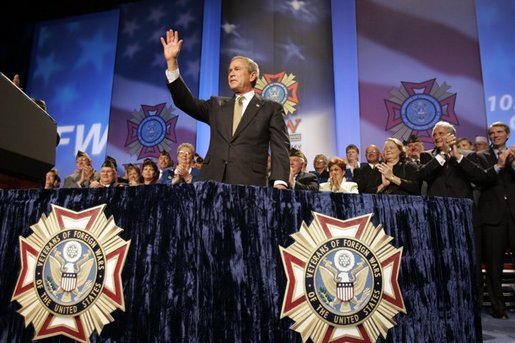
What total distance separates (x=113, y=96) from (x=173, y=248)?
17.3 ft

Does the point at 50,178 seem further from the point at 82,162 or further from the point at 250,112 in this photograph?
the point at 250,112

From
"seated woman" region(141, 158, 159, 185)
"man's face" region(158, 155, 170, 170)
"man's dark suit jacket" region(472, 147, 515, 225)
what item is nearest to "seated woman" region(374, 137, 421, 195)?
"man's dark suit jacket" region(472, 147, 515, 225)

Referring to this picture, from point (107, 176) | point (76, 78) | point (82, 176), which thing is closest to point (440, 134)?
point (107, 176)

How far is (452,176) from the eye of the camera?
249 cm

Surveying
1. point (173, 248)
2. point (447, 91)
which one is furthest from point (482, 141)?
point (173, 248)

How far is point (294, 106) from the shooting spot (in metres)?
5.18

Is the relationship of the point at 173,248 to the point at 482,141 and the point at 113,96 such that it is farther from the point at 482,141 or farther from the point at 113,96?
the point at 113,96

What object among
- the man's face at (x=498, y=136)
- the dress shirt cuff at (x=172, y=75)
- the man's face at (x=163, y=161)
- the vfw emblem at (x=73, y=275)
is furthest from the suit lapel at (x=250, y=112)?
the man's face at (x=163, y=161)

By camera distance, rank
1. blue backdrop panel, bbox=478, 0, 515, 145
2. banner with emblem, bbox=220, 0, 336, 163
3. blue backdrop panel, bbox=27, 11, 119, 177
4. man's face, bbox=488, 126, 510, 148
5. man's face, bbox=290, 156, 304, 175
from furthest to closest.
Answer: blue backdrop panel, bbox=27, 11, 119, 177 → banner with emblem, bbox=220, 0, 336, 163 → blue backdrop panel, bbox=478, 0, 515, 145 → man's face, bbox=290, 156, 304, 175 → man's face, bbox=488, 126, 510, 148

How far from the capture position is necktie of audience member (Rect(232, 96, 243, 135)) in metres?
1.65

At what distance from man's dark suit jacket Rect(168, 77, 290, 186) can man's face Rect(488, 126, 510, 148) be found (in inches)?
67.9

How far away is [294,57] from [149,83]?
2.01 meters

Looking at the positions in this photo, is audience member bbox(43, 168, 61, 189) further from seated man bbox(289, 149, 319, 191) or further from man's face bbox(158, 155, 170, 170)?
seated man bbox(289, 149, 319, 191)

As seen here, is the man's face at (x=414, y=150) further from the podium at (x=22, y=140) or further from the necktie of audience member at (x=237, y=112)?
the podium at (x=22, y=140)
